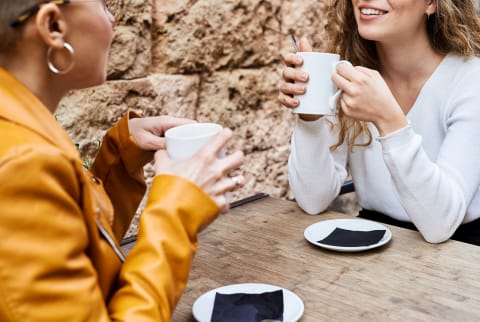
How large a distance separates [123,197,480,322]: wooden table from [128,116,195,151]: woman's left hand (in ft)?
0.90

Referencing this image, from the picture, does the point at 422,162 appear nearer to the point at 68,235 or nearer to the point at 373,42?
the point at 373,42

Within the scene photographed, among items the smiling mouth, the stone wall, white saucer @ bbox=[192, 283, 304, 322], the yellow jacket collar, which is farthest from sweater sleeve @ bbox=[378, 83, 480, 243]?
the stone wall

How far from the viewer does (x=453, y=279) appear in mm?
1047

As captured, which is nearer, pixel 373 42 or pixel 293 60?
pixel 293 60

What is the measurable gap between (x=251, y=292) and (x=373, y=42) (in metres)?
1.02

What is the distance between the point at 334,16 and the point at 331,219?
730mm

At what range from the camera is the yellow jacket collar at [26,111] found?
26.0 inches

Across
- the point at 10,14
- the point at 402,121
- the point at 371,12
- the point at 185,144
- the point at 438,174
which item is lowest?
the point at 438,174

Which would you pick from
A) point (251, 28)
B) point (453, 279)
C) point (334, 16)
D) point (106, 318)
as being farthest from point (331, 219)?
point (251, 28)

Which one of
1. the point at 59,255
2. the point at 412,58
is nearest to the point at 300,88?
the point at 412,58

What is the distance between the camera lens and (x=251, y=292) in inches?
39.6

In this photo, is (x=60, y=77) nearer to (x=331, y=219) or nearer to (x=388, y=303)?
(x=388, y=303)

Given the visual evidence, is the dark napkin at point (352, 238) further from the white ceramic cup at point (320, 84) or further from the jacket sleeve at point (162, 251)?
the jacket sleeve at point (162, 251)

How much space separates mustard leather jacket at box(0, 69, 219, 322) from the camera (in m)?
0.59
